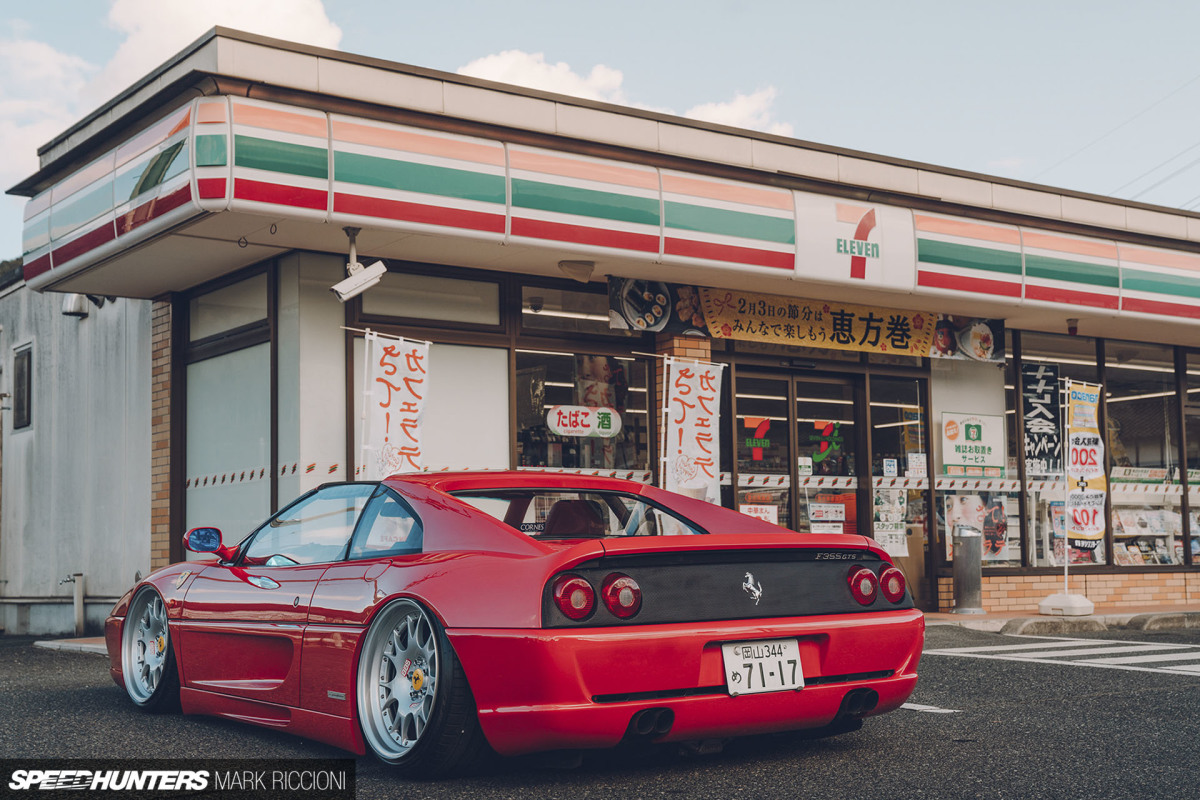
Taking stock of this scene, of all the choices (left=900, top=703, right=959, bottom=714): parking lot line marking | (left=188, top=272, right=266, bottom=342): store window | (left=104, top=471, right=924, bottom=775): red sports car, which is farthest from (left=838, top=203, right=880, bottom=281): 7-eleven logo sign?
(left=104, top=471, right=924, bottom=775): red sports car

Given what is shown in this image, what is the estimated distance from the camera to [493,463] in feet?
34.3

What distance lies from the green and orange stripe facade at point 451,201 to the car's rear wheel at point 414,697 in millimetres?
4746

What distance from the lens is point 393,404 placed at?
31.3 feet

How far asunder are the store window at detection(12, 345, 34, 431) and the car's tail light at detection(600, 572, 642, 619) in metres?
12.5

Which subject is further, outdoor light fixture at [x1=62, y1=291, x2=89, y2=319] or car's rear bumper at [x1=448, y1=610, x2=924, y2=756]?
outdoor light fixture at [x1=62, y1=291, x2=89, y2=319]

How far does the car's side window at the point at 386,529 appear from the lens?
438 cm

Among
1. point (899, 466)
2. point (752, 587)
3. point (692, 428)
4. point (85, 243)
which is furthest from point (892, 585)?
point (899, 466)

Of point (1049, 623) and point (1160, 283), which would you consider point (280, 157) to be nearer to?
point (1049, 623)

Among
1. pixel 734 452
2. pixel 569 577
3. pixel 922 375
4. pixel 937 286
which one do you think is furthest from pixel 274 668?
pixel 922 375

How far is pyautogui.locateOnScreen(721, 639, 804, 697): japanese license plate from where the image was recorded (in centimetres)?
397

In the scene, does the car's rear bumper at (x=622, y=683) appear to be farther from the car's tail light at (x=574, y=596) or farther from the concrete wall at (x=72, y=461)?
the concrete wall at (x=72, y=461)

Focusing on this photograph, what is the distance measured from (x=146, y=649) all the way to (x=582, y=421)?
5828 mm

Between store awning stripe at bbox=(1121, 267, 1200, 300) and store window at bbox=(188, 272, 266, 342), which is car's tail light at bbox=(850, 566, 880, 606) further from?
store awning stripe at bbox=(1121, 267, 1200, 300)

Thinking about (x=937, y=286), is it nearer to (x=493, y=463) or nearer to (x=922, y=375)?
(x=922, y=375)
